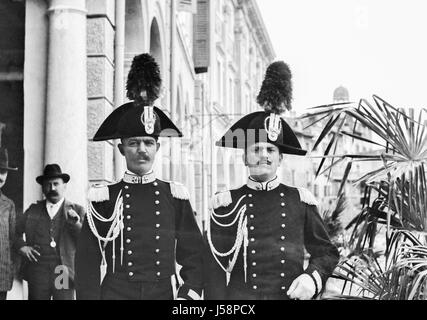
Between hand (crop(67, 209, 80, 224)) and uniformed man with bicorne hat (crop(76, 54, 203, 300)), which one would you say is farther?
hand (crop(67, 209, 80, 224))

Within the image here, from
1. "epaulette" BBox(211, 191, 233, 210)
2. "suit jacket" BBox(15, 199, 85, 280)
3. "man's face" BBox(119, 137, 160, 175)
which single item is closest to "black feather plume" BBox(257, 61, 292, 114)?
"epaulette" BBox(211, 191, 233, 210)

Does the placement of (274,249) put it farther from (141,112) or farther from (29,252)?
(29,252)

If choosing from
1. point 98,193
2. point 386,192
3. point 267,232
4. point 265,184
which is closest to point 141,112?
point 98,193

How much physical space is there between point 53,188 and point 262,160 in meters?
1.02

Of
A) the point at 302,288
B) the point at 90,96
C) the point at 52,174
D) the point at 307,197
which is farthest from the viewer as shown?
the point at 90,96

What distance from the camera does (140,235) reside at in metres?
4.15

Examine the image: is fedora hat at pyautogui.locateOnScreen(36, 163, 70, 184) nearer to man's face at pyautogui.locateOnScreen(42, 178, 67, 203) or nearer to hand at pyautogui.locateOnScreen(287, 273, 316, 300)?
man's face at pyautogui.locateOnScreen(42, 178, 67, 203)

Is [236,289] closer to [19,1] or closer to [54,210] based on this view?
[54,210]

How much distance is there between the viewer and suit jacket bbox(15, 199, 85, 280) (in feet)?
14.0

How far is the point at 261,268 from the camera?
13.6 ft

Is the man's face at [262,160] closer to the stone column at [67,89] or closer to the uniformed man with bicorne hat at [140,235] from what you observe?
the uniformed man with bicorne hat at [140,235]

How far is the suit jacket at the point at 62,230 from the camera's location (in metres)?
4.28

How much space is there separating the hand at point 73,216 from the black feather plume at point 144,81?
0.60 metres
